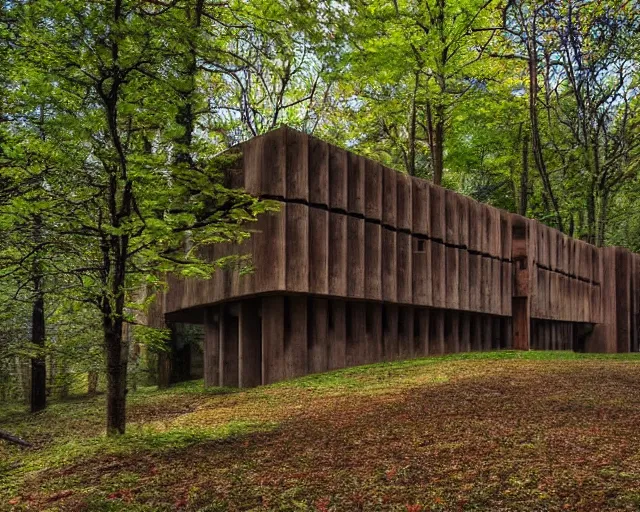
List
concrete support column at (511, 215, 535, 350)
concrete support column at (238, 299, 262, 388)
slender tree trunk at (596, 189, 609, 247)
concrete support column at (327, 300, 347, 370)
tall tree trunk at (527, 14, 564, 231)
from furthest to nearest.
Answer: slender tree trunk at (596, 189, 609, 247)
tall tree trunk at (527, 14, 564, 231)
concrete support column at (511, 215, 535, 350)
concrete support column at (238, 299, 262, 388)
concrete support column at (327, 300, 347, 370)

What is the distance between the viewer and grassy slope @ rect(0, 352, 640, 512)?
302 cm

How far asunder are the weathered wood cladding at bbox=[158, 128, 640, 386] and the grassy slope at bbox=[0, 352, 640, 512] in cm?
171

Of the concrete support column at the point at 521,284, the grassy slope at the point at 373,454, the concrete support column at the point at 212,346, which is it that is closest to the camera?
the grassy slope at the point at 373,454

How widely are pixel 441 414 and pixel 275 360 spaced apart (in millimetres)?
3432

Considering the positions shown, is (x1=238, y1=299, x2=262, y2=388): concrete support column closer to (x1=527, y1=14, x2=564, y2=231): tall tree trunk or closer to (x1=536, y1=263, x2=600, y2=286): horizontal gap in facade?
(x1=536, y1=263, x2=600, y2=286): horizontal gap in facade

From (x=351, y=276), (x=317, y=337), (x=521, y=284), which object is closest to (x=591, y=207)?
(x=521, y=284)

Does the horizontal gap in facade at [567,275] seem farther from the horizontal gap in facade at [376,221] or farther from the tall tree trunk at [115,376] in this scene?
the tall tree trunk at [115,376]

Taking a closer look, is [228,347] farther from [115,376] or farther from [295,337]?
[115,376]

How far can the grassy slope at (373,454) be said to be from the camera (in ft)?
9.92

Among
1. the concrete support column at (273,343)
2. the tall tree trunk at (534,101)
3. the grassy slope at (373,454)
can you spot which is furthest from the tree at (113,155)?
the tall tree trunk at (534,101)

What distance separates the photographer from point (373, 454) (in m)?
3.73

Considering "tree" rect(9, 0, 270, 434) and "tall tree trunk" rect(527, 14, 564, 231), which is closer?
"tree" rect(9, 0, 270, 434)

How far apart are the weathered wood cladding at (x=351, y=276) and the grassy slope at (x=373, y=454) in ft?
5.60

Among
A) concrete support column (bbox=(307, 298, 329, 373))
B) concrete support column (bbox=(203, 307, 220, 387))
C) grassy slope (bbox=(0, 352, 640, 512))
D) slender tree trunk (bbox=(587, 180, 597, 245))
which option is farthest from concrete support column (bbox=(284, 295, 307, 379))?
slender tree trunk (bbox=(587, 180, 597, 245))
